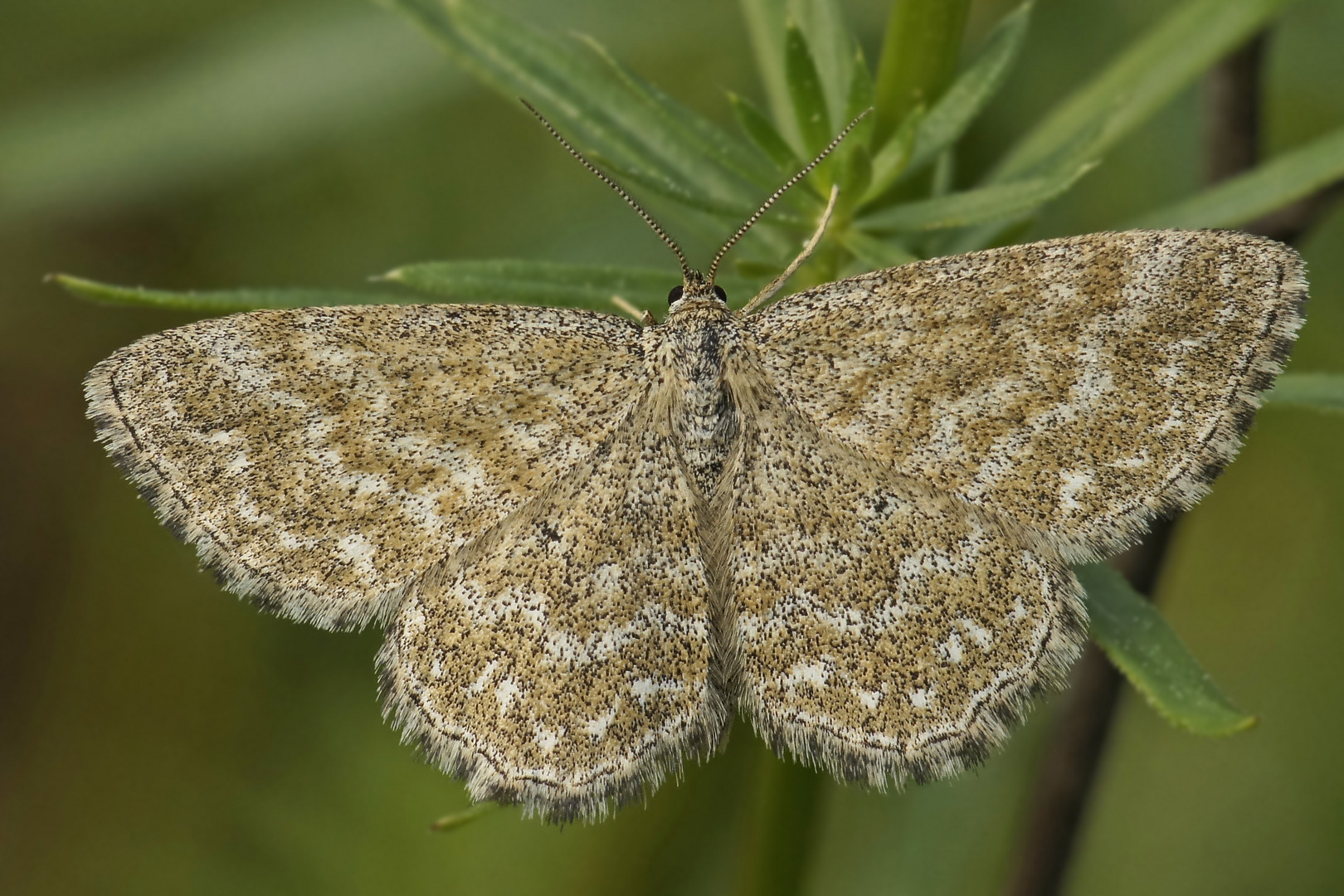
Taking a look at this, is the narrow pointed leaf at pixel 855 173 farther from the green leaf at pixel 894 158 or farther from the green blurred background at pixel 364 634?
the green blurred background at pixel 364 634

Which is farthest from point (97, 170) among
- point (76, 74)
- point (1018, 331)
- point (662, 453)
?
point (1018, 331)

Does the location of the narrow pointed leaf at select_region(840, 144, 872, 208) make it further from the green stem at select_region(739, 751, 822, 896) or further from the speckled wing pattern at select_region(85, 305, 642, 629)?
the green stem at select_region(739, 751, 822, 896)

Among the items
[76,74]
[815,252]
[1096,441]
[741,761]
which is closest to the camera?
[1096,441]

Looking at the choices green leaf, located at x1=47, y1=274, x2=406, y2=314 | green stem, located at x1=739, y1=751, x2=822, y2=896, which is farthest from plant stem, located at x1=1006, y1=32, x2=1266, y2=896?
green leaf, located at x1=47, y1=274, x2=406, y2=314

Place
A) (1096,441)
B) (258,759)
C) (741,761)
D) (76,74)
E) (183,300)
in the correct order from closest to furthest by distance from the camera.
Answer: (1096,441) → (183,300) → (741,761) → (258,759) → (76,74)

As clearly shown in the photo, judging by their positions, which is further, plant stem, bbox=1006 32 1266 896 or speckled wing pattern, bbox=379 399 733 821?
plant stem, bbox=1006 32 1266 896

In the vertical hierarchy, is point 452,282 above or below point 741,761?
above

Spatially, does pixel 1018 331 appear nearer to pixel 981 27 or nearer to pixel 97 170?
pixel 981 27

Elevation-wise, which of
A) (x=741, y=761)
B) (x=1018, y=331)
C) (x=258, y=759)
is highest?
(x=1018, y=331)
